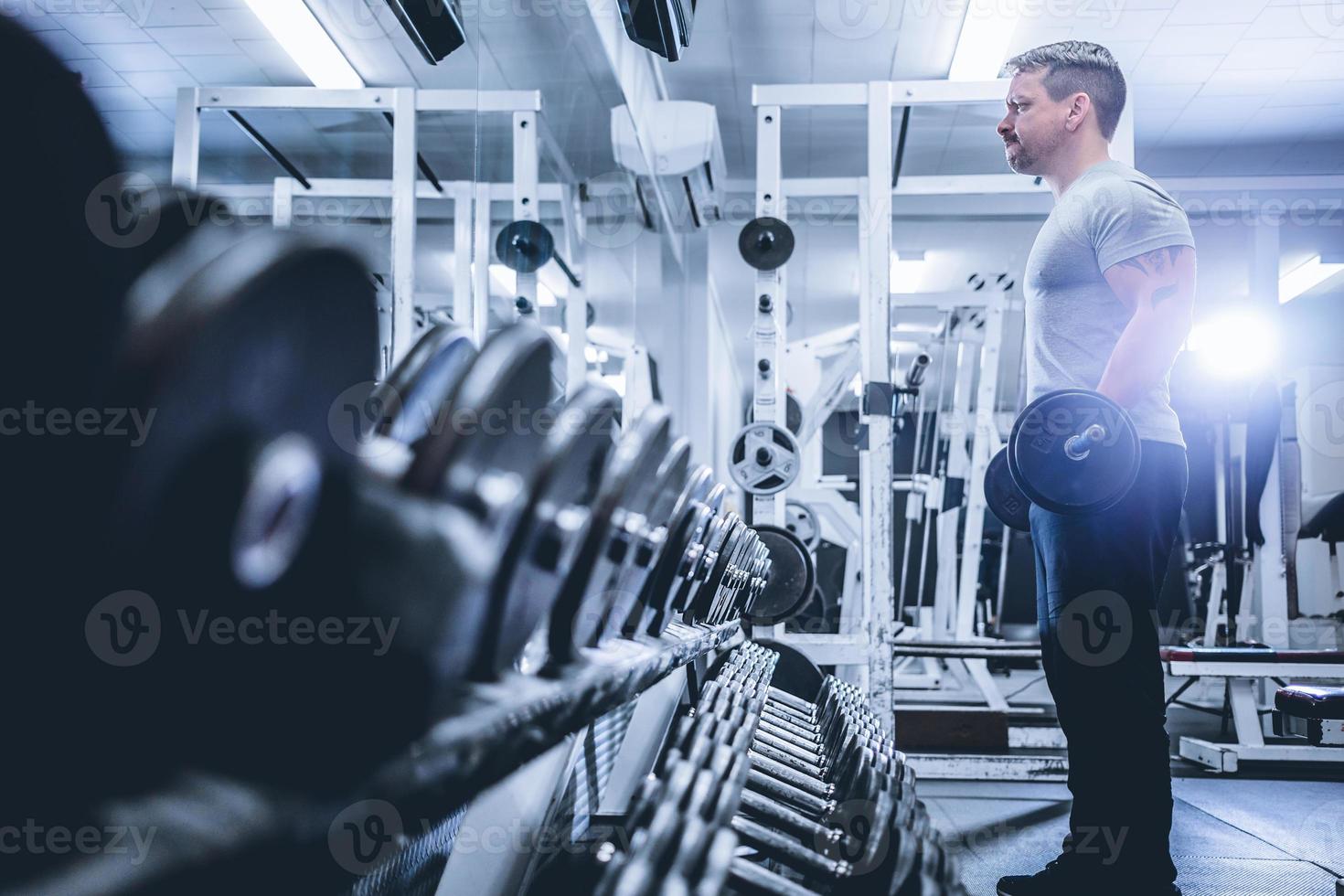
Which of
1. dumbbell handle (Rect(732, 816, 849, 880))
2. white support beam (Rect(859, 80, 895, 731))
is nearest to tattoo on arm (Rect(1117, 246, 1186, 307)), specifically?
dumbbell handle (Rect(732, 816, 849, 880))

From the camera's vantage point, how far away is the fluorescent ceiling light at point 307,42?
1.51 metres

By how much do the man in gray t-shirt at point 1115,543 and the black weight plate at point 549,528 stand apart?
126 cm

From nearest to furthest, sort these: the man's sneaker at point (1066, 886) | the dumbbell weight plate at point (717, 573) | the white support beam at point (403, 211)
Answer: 1. the dumbbell weight plate at point (717, 573)
2. the man's sneaker at point (1066, 886)
3. the white support beam at point (403, 211)

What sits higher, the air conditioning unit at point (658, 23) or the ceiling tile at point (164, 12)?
the air conditioning unit at point (658, 23)

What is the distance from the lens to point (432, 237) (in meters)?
2.51

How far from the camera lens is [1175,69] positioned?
5004 millimetres

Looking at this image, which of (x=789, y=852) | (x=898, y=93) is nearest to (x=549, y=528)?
(x=789, y=852)

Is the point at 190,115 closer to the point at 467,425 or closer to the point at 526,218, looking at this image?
the point at 467,425

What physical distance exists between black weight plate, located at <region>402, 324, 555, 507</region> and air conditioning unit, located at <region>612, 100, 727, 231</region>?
4.20 m

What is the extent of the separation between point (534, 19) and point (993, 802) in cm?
332

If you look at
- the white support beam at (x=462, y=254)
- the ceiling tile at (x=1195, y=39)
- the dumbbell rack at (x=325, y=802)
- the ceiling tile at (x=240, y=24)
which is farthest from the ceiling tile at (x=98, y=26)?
the ceiling tile at (x=1195, y=39)

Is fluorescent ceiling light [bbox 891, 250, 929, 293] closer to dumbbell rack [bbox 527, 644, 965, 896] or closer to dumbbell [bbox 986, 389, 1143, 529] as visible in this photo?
dumbbell [bbox 986, 389, 1143, 529]

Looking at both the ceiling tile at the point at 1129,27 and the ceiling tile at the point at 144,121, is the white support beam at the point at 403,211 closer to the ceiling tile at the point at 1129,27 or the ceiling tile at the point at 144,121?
the ceiling tile at the point at 144,121

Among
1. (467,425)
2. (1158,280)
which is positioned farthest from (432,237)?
(467,425)
